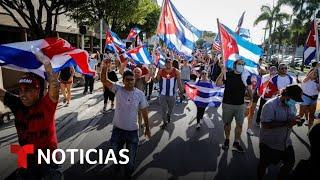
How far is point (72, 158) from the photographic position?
21.2 feet

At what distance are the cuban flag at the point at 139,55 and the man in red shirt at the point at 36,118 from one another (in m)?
6.75

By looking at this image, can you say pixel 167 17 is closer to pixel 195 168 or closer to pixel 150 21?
pixel 195 168

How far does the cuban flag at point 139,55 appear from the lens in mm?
10461

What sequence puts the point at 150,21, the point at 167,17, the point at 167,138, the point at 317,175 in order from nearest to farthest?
1. the point at 317,175
2. the point at 167,138
3. the point at 167,17
4. the point at 150,21

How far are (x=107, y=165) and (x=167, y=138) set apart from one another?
7.65 ft

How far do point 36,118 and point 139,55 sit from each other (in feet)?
23.1

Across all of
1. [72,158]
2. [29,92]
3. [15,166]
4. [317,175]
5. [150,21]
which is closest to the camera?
[317,175]

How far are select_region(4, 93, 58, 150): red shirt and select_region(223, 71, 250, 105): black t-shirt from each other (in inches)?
168

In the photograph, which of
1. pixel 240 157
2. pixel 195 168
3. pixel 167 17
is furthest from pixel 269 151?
pixel 167 17

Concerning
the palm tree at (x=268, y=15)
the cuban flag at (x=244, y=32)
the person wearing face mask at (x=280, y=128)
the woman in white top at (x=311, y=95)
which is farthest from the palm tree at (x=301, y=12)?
the person wearing face mask at (x=280, y=128)

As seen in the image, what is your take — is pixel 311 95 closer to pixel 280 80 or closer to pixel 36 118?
pixel 280 80

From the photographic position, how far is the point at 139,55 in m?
10.6

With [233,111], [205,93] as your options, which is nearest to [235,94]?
[233,111]

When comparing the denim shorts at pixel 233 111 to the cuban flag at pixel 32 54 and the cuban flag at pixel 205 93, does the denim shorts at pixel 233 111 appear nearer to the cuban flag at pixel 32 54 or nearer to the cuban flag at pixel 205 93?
the cuban flag at pixel 205 93
